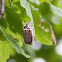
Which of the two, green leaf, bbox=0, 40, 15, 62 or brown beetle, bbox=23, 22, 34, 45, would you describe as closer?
brown beetle, bbox=23, 22, 34, 45

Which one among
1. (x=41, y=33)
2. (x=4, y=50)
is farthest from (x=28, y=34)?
(x=4, y=50)

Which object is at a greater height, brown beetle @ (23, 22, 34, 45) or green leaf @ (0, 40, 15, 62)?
brown beetle @ (23, 22, 34, 45)

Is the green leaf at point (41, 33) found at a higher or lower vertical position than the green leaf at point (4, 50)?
higher

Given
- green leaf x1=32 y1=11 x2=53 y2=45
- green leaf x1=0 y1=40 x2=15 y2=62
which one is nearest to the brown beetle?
green leaf x1=32 y1=11 x2=53 y2=45

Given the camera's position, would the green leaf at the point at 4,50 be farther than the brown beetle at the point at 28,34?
Yes

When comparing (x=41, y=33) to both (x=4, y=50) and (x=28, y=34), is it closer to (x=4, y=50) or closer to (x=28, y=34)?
(x=28, y=34)

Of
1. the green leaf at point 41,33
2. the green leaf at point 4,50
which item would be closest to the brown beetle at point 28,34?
the green leaf at point 41,33

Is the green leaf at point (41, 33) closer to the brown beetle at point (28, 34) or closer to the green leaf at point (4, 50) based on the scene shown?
the brown beetle at point (28, 34)

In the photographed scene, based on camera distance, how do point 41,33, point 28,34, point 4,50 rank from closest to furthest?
point 28,34 → point 41,33 → point 4,50

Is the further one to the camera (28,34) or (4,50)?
(4,50)

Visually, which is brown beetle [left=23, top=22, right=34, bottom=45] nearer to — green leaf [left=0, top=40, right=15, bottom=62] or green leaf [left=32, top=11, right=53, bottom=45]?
green leaf [left=32, top=11, right=53, bottom=45]

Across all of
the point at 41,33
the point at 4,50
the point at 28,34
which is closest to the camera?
the point at 28,34

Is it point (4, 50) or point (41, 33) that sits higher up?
point (41, 33)
